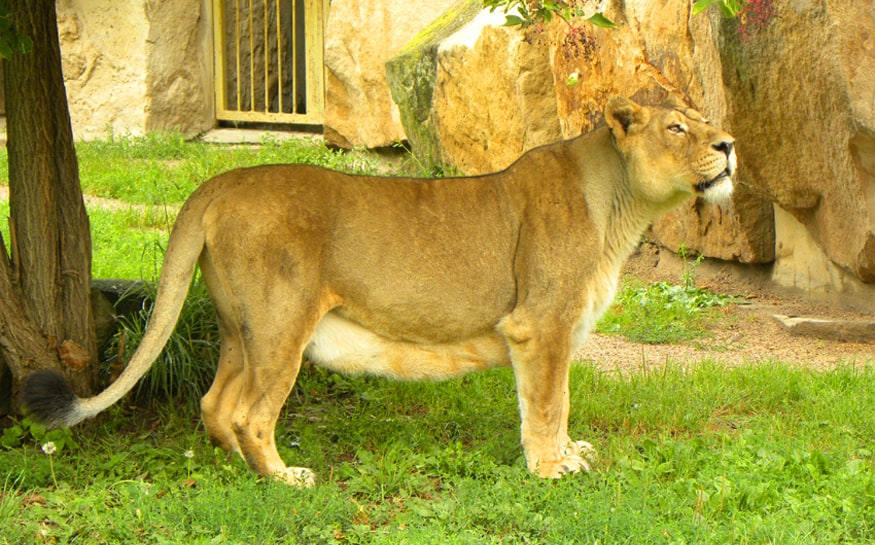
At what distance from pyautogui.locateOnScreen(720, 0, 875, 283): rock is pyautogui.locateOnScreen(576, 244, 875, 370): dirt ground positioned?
53 cm

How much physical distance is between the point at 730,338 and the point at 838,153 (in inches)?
55.7

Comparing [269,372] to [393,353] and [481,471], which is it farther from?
[481,471]

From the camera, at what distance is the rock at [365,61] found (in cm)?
1291

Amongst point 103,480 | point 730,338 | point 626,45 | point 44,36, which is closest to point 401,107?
point 626,45

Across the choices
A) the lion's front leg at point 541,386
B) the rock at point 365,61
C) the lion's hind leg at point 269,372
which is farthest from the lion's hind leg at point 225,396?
the rock at point 365,61

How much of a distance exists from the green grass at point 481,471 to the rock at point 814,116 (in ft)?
4.08

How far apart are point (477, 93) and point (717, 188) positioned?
5342mm

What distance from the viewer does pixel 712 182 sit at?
5062 mm

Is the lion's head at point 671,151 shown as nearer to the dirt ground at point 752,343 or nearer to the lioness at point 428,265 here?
the lioness at point 428,265

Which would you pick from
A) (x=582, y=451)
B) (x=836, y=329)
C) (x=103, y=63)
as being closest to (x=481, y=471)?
(x=582, y=451)

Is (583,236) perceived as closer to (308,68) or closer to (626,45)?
(626,45)

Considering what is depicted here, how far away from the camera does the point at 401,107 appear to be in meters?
11.6

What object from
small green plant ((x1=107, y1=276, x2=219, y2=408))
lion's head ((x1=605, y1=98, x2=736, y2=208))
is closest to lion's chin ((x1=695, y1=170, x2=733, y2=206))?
lion's head ((x1=605, y1=98, x2=736, y2=208))

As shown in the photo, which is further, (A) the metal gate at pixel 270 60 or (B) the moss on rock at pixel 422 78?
(A) the metal gate at pixel 270 60
